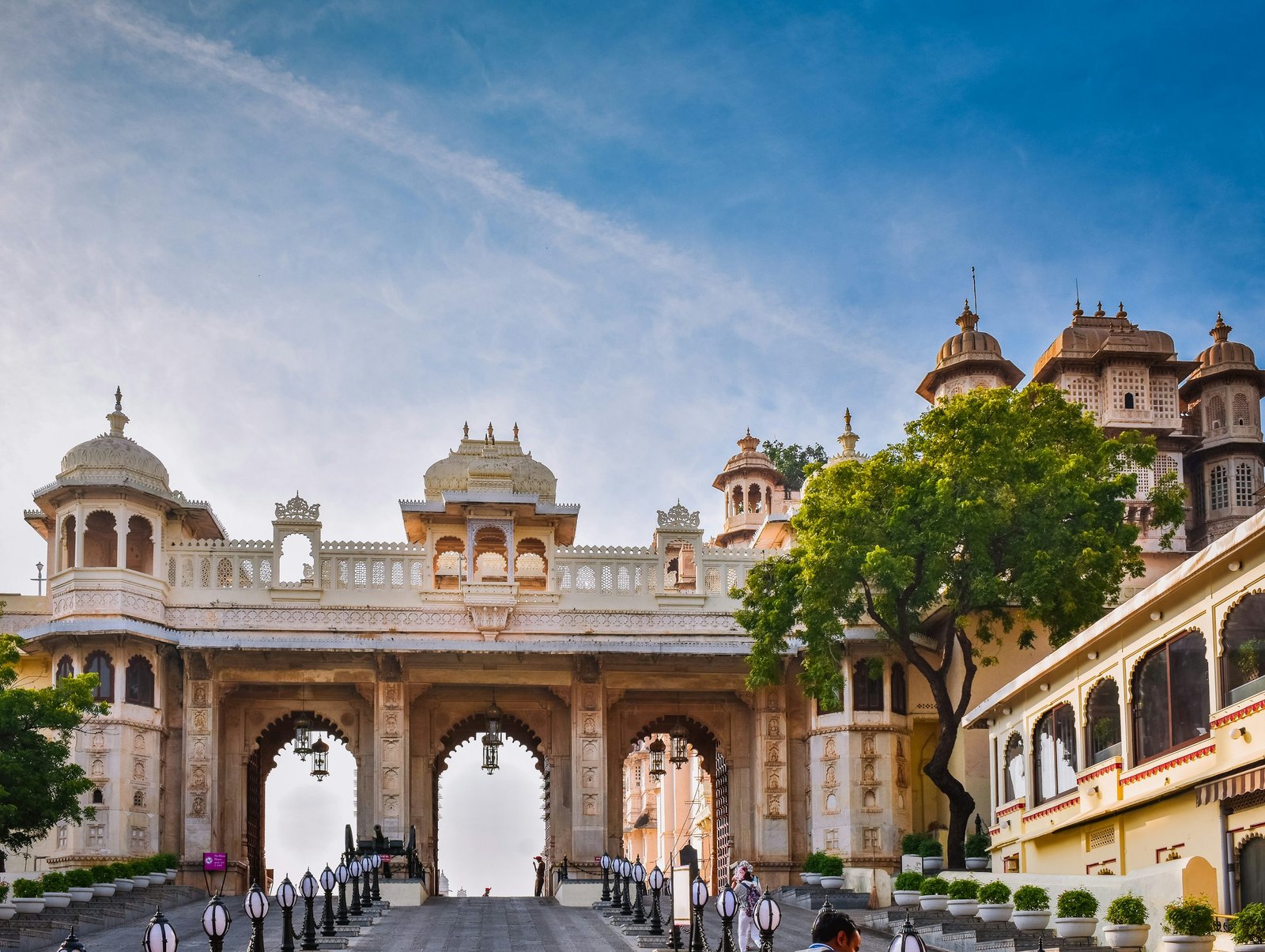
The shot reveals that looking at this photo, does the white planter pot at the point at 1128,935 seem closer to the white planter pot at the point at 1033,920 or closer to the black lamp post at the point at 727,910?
the white planter pot at the point at 1033,920

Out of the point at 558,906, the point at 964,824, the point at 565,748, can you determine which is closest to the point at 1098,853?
the point at 964,824

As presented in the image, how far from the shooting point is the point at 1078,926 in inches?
788

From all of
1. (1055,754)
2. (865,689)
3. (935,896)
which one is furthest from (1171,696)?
(865,689)

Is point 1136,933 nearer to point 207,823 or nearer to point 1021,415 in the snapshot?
point 1021,415

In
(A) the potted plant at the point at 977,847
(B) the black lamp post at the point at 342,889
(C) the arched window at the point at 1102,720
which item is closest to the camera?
(C) the arched window at the point at 1102,720

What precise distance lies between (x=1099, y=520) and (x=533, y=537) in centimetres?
1323

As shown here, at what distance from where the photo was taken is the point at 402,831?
119ft

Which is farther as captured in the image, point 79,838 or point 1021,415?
point 79,838

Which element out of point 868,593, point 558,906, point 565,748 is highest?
point 868,593

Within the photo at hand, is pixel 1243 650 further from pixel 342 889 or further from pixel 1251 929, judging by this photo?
pixel 342 889

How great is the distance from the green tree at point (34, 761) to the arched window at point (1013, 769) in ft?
49.5

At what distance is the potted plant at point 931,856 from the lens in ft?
107

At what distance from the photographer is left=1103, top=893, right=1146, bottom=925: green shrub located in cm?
1878

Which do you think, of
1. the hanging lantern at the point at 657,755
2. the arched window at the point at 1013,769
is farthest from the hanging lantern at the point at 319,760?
the arched window at the point at 1013,769
